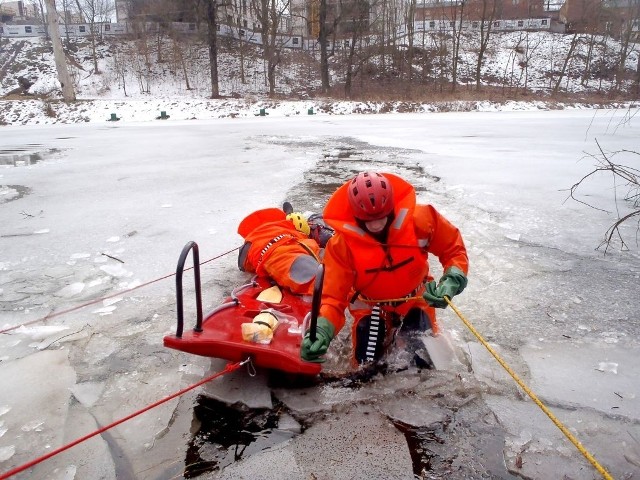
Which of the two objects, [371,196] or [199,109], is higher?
[371,196]

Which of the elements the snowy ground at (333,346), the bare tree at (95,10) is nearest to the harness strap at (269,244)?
the snowy ground at (333,346)

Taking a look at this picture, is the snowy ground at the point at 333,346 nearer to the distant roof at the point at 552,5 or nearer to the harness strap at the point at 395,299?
the harness strap at the point at 395,299

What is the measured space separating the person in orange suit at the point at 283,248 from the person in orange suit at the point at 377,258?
0.64 metres

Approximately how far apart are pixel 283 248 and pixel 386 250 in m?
1.20

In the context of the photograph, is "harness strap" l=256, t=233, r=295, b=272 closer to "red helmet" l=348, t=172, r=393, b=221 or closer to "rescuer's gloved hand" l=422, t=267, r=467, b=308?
"red helmet" l=348, t=172, r=393, b=221

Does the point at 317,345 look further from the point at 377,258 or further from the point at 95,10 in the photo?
the point at 95,10

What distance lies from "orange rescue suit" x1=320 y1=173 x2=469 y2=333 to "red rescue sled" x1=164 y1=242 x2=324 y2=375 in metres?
0.22

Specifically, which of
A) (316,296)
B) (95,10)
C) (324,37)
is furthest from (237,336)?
(95,10)

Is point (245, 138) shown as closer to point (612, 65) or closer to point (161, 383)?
point (161, 383)

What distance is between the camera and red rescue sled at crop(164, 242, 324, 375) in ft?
7.09

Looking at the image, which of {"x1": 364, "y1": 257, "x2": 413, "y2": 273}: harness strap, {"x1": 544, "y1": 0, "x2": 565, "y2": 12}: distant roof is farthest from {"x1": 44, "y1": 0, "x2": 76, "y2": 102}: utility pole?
{"x1": 544, "y1": 0, "x2": 565, "y2": 12}: distant roof

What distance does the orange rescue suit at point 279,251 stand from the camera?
10.3 ft

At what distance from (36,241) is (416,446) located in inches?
162

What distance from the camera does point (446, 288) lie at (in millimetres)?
2277
